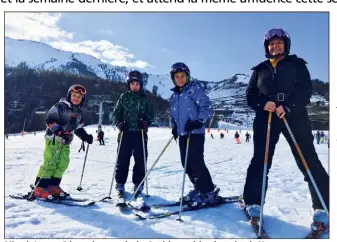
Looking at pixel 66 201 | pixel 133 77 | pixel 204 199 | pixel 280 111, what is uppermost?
pixel 133 77

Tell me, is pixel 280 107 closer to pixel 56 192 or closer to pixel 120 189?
pixel 120 189

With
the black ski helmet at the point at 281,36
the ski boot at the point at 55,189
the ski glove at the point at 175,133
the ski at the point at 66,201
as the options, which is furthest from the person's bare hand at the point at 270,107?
the ski boot at the point at 55,189

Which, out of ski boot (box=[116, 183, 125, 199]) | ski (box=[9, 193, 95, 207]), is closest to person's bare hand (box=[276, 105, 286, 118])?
ski boot (box=[116, 183, 125, 199])

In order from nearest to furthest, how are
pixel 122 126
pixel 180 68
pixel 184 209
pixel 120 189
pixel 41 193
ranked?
1. pixel 184 209
2. pixel 180 68
3. pixel 41 193
4. pixel 120 189
5. pixel 122 126

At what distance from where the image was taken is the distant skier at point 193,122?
389cm

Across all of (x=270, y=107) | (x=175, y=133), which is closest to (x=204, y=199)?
(x=175, y=133)

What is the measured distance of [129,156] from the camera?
4637 millimetres

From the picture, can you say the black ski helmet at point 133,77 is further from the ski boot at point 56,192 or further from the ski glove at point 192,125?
the ski boot at point 56,192

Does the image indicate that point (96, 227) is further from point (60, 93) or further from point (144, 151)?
point (60, 93)

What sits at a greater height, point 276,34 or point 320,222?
point 276,34

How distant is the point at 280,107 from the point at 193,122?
1087 mm

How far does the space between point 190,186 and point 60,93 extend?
8916 centimetres

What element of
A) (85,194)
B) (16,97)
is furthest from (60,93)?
(85,194)

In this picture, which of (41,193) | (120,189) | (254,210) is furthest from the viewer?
(120,189)
